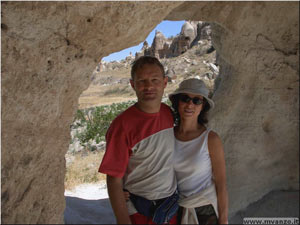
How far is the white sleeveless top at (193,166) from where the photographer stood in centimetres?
173

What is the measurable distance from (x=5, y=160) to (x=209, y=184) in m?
1.24

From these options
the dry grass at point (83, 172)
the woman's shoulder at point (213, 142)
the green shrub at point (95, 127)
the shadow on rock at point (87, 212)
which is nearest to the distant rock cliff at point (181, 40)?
the green shrub at point (95, 127)

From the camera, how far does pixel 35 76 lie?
1.62 meters

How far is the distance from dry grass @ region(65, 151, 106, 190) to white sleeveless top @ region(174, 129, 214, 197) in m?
3.46

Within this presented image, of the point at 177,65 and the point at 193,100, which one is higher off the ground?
the point at 177,65

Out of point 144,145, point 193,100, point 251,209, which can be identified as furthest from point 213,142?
point 251,209

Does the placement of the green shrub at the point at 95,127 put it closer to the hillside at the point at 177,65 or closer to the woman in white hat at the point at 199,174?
the hillside at the point at 177,65

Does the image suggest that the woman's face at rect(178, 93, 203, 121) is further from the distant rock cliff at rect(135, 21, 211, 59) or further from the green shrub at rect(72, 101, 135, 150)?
the distant rock cliff at rect(135, 21, 211, 59)

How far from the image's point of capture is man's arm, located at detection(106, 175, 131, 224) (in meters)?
1.53

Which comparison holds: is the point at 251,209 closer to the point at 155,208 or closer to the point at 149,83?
the point at 155,208

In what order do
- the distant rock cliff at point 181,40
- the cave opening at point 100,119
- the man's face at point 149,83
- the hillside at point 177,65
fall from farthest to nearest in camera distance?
the distant rock cliff at point 181,40
the hillside at point 177,65
the cave opening at point 100,119
the man's face at point 149,83

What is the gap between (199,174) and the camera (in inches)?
68.9

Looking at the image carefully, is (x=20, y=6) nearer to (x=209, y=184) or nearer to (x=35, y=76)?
(x=35, y=76)

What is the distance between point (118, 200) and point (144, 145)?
34 cm
